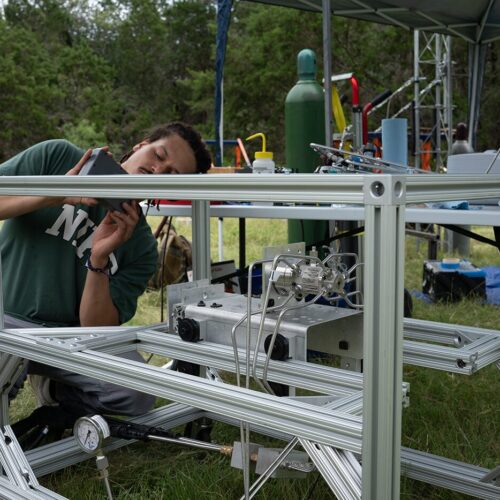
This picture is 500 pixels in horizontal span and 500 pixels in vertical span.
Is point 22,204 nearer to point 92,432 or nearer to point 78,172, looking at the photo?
point 78,172

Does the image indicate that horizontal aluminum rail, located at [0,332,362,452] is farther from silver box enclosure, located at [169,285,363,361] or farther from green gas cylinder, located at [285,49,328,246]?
green gas cylinder, located at [285,49,328,246]

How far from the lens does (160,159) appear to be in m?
1.85

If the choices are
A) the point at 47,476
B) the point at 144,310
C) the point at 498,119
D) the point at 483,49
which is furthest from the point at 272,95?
the point at 47,476

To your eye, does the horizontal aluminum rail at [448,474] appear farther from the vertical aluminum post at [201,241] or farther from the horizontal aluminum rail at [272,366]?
the vertical aluminum post at [201,241]

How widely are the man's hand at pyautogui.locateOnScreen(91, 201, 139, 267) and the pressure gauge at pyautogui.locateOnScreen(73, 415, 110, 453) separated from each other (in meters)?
0.45

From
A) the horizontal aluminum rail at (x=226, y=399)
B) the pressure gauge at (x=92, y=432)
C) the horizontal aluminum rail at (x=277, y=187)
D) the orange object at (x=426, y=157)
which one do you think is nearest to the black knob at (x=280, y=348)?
the horizontal aluminum rail at (x=226, y=399)

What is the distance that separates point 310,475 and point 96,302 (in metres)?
0.77

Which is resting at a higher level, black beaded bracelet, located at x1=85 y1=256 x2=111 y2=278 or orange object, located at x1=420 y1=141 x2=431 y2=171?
orange object, located at x1=420 y1=141 x2=431 y2=171

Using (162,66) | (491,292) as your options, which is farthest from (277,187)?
(162,66)

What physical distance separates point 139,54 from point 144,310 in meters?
22.9

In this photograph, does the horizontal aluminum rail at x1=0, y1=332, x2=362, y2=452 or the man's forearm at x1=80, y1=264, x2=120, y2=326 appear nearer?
the horizontal aluminum rail at x1=0, y1=332, x2=362, y2=452

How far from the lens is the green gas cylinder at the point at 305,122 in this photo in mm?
2912

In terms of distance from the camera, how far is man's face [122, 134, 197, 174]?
1834mm

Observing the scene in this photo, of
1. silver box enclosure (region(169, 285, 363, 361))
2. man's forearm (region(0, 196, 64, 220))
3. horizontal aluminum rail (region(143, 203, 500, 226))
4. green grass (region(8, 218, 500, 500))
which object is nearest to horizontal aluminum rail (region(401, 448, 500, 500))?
green grass (region(8, 218, 500, 500))
